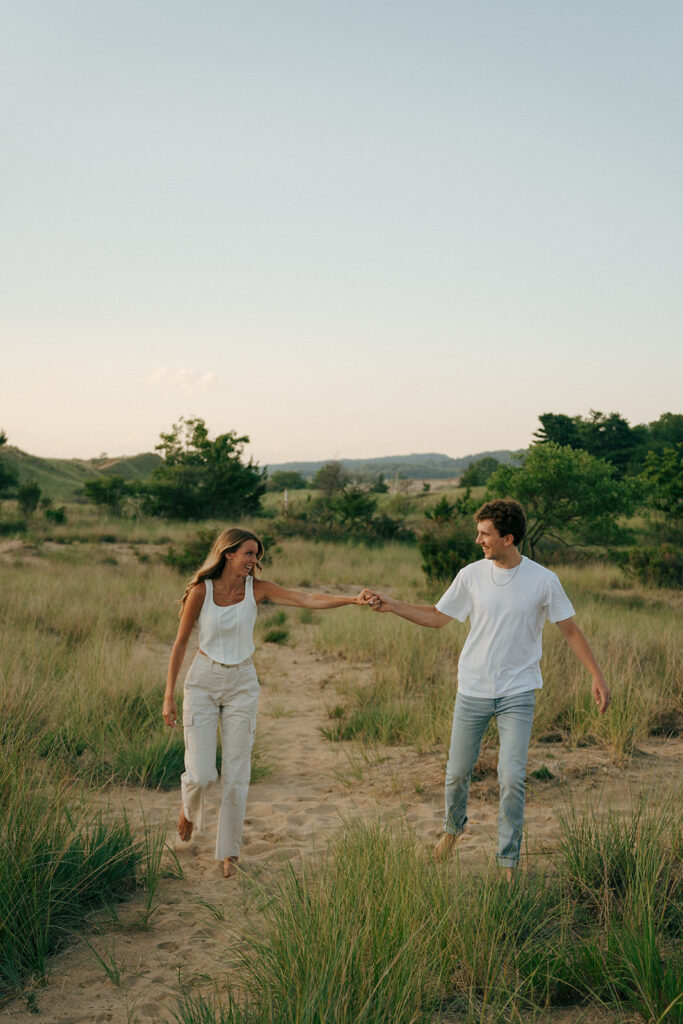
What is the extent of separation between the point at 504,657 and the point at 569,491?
551 inches

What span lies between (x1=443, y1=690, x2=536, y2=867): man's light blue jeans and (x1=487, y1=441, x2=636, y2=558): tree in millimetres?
13312

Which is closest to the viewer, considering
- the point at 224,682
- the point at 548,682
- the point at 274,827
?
the point at 224,682

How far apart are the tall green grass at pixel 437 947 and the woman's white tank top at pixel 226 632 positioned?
1.31 m

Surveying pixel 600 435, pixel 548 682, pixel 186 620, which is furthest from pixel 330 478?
pixel 186 620

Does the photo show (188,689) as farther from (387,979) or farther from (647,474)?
(647,474)

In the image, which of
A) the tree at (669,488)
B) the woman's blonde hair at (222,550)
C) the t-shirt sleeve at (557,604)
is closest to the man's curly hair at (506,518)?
the t-shirt sleeve at (557,604)

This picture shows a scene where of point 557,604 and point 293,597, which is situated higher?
point 557,604

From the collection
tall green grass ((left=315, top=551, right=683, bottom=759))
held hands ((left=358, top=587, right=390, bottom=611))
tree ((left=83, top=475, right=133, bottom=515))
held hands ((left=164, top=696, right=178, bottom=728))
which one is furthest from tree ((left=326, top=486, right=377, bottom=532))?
held hands ((left=164, top=696, right=178, bottom=728))

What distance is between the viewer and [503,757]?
13.8ft

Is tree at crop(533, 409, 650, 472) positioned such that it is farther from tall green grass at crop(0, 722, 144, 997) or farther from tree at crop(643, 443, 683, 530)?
Answer: tall green grass at crop(0, 722, 144, 997)

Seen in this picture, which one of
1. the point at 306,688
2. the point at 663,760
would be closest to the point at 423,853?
the point at 663,760

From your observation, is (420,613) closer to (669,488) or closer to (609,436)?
(669,488)

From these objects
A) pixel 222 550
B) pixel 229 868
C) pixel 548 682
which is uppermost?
pixel 222 550

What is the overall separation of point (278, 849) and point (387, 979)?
2279mm
